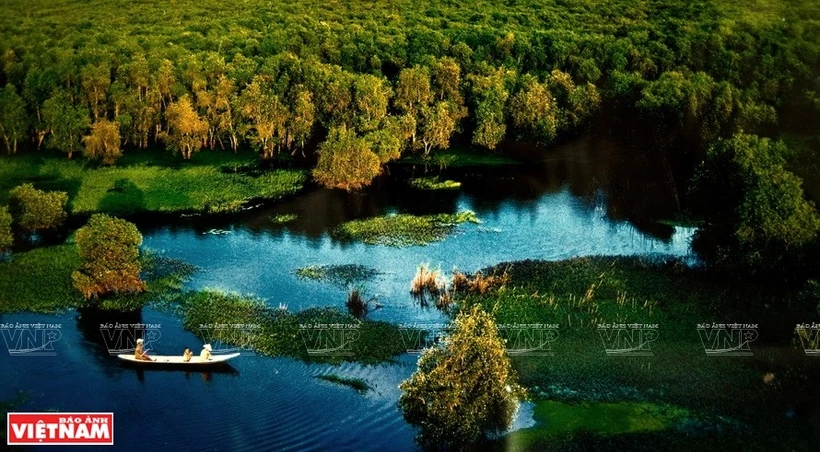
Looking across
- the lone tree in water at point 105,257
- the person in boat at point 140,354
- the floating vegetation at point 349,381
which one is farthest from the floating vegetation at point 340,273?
the person in boat at point 140,354

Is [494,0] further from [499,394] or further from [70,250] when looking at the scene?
[499,394]

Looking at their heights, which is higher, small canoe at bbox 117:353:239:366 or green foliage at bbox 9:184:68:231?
green foliage at bbox 9:184:68:231

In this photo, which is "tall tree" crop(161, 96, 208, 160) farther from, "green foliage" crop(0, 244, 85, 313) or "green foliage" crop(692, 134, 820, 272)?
"green foliage" crop(692, 134, 820, 272)

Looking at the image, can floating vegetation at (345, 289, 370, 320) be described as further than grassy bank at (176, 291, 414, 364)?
Yes

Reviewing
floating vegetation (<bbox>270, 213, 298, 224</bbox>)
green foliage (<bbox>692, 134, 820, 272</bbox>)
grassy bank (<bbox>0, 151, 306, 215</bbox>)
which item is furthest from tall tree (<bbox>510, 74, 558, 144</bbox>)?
floating vegetation (<bbox>270, 213, 298, 224</bbox>)

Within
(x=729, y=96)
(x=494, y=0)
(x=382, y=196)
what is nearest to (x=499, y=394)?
(x=382, y=196)

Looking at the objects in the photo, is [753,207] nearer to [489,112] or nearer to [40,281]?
[489,112]
